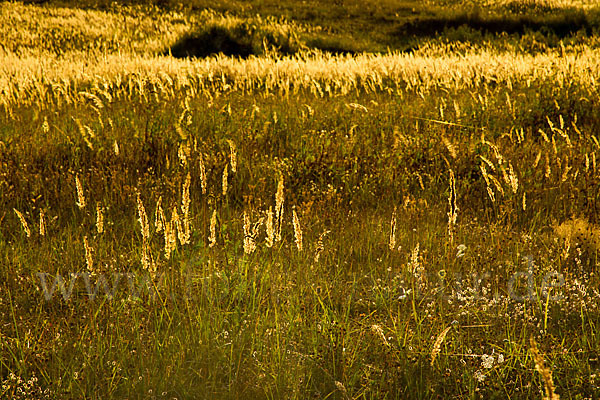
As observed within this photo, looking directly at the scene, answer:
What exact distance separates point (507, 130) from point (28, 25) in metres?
16.8

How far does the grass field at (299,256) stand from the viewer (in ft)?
7.58

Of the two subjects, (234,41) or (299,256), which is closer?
(299,256)

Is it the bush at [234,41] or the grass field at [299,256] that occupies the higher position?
the bush at [234,41]

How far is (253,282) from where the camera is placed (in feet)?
9.23

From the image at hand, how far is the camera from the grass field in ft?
7.58

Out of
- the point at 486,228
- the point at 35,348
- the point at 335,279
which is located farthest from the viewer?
the point at 486,228

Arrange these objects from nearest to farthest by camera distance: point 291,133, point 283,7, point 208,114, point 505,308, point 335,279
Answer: point 505,308 → point 335,279 → point 291,133 → point 208,114 → point 283,7

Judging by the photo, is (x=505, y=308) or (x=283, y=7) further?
(x=283, y=7)

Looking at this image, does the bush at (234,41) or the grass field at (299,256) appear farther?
the bush at (234,41)

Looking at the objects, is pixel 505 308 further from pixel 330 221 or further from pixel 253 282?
pixel 330 221

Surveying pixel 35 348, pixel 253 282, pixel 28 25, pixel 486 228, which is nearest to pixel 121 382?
pixel 35 348

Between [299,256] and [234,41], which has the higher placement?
[234,41]

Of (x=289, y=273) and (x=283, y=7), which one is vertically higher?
(x=283, y=7)

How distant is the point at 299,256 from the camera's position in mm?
3098
